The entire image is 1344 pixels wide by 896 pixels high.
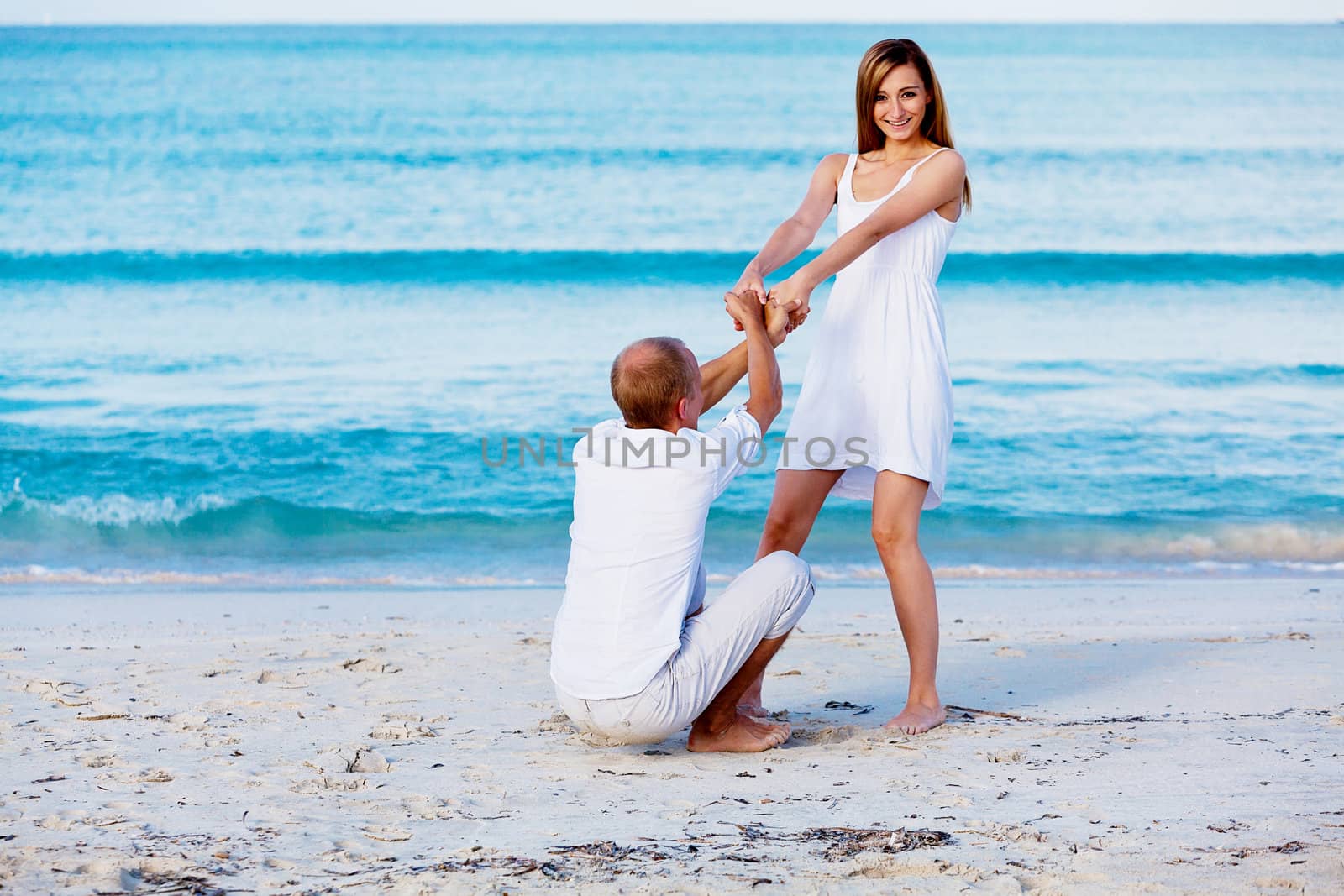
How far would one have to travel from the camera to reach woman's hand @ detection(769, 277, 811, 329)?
3.37m

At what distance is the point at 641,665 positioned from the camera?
3064 mm

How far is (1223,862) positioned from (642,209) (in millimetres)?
17112

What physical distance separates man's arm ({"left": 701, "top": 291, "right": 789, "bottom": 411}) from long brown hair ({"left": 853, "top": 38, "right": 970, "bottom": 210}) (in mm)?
645

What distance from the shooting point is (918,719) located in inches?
138

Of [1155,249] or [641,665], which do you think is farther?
[1155,249]

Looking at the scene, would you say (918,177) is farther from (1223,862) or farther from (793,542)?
(1223,862)

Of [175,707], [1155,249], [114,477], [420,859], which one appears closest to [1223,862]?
[420,859]

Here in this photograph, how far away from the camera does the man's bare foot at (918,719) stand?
3.45 meters

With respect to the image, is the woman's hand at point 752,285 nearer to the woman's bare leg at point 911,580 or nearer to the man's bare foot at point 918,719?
the woman's bare leg at point 911,580

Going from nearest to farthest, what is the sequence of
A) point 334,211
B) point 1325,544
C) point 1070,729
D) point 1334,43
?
point 1070,729
point 1325,544
point 334,211
point 1334,43

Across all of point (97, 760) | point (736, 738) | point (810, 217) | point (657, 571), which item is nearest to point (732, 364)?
point (810, 217)

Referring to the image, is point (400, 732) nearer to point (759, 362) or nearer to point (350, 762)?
point (350, 762)

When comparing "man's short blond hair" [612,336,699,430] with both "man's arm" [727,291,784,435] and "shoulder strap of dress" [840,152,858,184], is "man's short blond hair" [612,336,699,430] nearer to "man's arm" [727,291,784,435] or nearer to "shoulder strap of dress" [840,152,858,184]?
"man's arm" [727,291,784,435]

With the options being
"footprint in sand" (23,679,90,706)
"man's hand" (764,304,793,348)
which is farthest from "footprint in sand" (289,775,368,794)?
"man's hand" (764,304,793,348)
